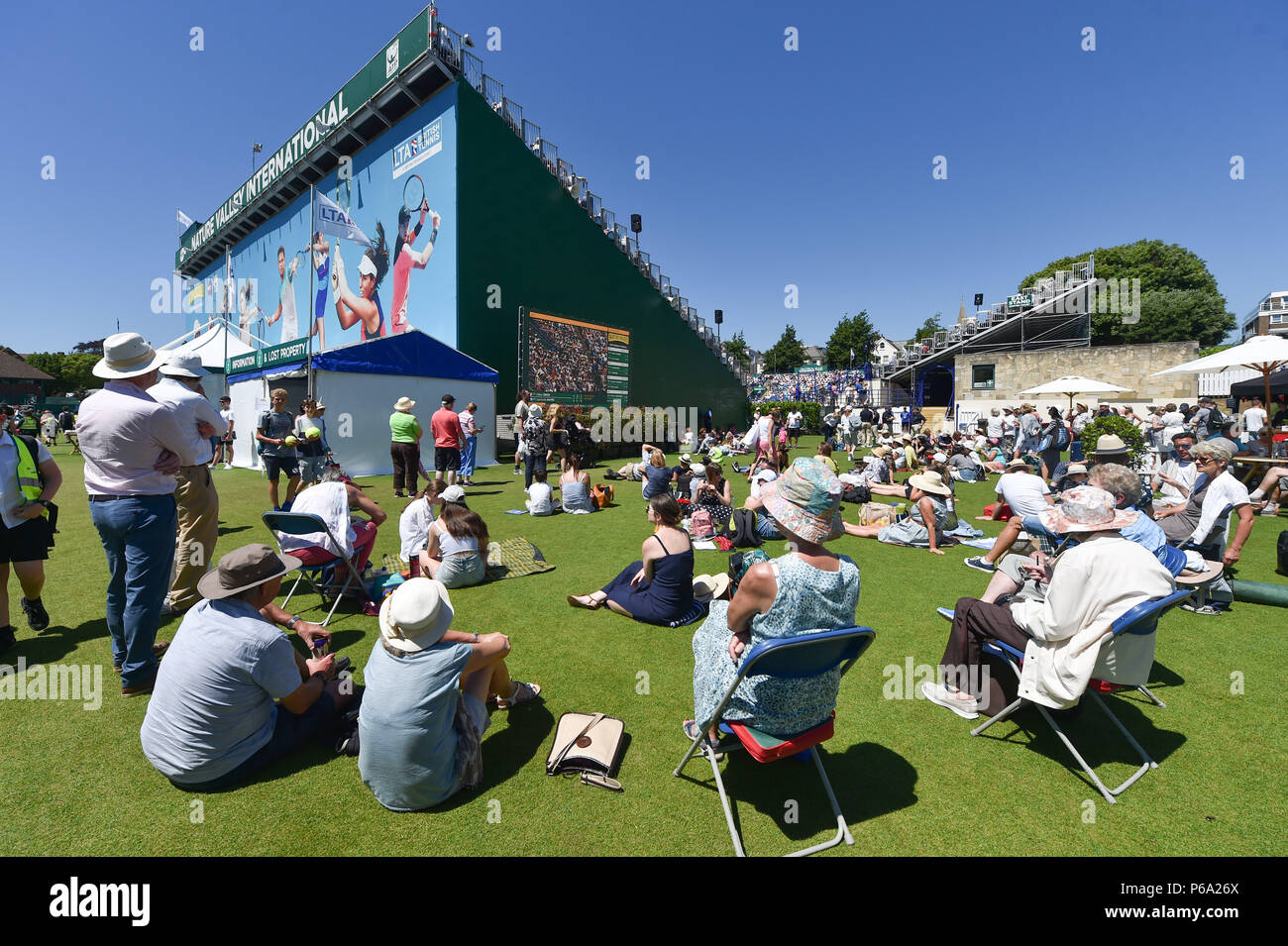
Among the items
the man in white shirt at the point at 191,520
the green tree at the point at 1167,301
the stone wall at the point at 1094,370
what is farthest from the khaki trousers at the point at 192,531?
the green tree at the point at 1167,301

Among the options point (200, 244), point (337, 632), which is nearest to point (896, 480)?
point (337, 632)

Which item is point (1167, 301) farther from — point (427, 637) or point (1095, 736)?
point (427, 637)

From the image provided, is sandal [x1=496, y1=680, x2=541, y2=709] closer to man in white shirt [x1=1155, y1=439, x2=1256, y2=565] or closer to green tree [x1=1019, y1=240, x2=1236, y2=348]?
man in white shirt [x1=1155, y1=439, x2=1256, y2=565]

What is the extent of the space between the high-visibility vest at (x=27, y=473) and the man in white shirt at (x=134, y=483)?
4.33 feet

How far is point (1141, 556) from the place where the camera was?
2.61 metres

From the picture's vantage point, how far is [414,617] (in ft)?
7.32

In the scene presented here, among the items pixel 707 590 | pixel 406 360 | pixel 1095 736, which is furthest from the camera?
pixel 406 360

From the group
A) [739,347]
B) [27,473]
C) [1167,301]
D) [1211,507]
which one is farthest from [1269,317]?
[27,473]

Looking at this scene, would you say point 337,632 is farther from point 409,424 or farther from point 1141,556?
point 409,424

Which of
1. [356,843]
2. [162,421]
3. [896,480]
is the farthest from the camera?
[896,480]

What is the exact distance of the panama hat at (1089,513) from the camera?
2.72 m

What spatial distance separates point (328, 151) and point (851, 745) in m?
27.6

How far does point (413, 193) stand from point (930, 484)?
1891 cm

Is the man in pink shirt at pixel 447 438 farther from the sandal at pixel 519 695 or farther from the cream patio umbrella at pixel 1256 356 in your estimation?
the cream patio umbrella at pixel 1256 356
